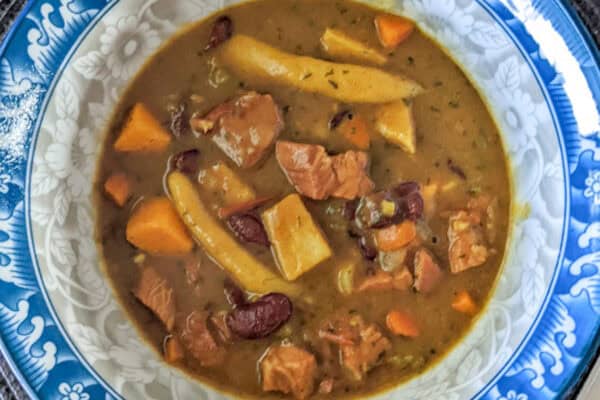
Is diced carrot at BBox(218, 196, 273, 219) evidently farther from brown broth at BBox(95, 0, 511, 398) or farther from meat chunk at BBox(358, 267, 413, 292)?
meat chunk at BBox(358, 267, 413, 292)

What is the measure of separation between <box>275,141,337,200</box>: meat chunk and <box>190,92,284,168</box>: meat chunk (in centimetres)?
7

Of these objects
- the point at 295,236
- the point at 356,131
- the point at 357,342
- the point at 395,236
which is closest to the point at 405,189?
the point at 395,236

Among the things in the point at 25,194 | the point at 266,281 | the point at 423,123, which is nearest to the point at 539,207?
the point at 423,123

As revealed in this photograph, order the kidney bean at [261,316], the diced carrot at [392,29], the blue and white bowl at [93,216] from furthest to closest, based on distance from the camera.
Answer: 1. the diced carrot at [392,29]
2. the kidney bean at [261,316]
3. the blue and white bowl at [93,216]

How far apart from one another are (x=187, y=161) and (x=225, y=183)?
176 millimetres

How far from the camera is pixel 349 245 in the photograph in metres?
3.63

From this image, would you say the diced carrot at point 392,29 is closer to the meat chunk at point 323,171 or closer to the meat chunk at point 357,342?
the meat chunk at point 323,171

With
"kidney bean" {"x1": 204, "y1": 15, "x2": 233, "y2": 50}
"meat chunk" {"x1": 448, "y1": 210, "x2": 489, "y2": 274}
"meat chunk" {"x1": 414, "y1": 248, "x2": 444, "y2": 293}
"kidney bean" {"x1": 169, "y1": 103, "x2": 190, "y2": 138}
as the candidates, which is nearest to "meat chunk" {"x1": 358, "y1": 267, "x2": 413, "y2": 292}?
"meat chunk" {"x1": 414, "y1": 248, "x2": 444, "y2": 293}

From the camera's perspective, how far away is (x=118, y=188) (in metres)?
3.64

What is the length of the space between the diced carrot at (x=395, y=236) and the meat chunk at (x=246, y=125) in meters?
0.58

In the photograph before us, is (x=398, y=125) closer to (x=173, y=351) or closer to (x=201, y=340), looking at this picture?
(x=201, y=340)

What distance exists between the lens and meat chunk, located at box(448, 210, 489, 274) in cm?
363

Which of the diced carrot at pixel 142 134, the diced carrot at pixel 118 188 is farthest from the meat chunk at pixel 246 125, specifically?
the diced carrot at pixel 118 188

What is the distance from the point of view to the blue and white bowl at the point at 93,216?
10.8 feet
